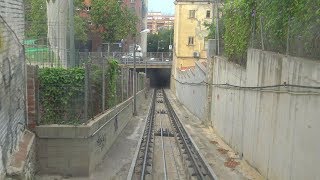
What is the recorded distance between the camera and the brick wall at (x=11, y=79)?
866 cm

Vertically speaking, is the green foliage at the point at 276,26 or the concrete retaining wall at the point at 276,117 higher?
the green foliage at the point at 276,26

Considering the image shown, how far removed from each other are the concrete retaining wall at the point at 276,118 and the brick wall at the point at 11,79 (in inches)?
226

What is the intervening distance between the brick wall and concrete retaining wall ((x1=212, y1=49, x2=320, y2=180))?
5.74 meters

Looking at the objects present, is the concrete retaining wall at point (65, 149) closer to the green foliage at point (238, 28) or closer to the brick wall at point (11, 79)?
the brick wall at point (11, 79)

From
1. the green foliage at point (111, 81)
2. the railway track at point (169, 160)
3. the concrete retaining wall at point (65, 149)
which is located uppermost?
the green foliage at point (111, 81)

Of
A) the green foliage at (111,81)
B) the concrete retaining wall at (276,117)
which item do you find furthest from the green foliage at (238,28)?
the green foliage at (111,81)

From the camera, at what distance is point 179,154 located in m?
16.9

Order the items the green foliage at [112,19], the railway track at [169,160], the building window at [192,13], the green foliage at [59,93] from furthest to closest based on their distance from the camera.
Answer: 1. the green foliage at [112,19]
2. the building window at [192,13]
3. the railway track at [169,160]
4. the green foliage at [59,93]

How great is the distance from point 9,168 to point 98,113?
21.3 feet

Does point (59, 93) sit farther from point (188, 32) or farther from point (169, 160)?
point (188, 32)

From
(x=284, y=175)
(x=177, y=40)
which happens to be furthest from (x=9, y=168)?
(x=177, y=40)

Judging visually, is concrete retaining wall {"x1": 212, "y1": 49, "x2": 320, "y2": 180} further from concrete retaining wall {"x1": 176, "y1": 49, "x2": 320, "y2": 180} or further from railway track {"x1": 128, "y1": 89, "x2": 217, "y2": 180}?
railway track {"x1": 128, "y1": 89, "x2": 217, "y2": 180}

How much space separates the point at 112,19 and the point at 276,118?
6250cm

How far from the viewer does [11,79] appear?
9539 mm
